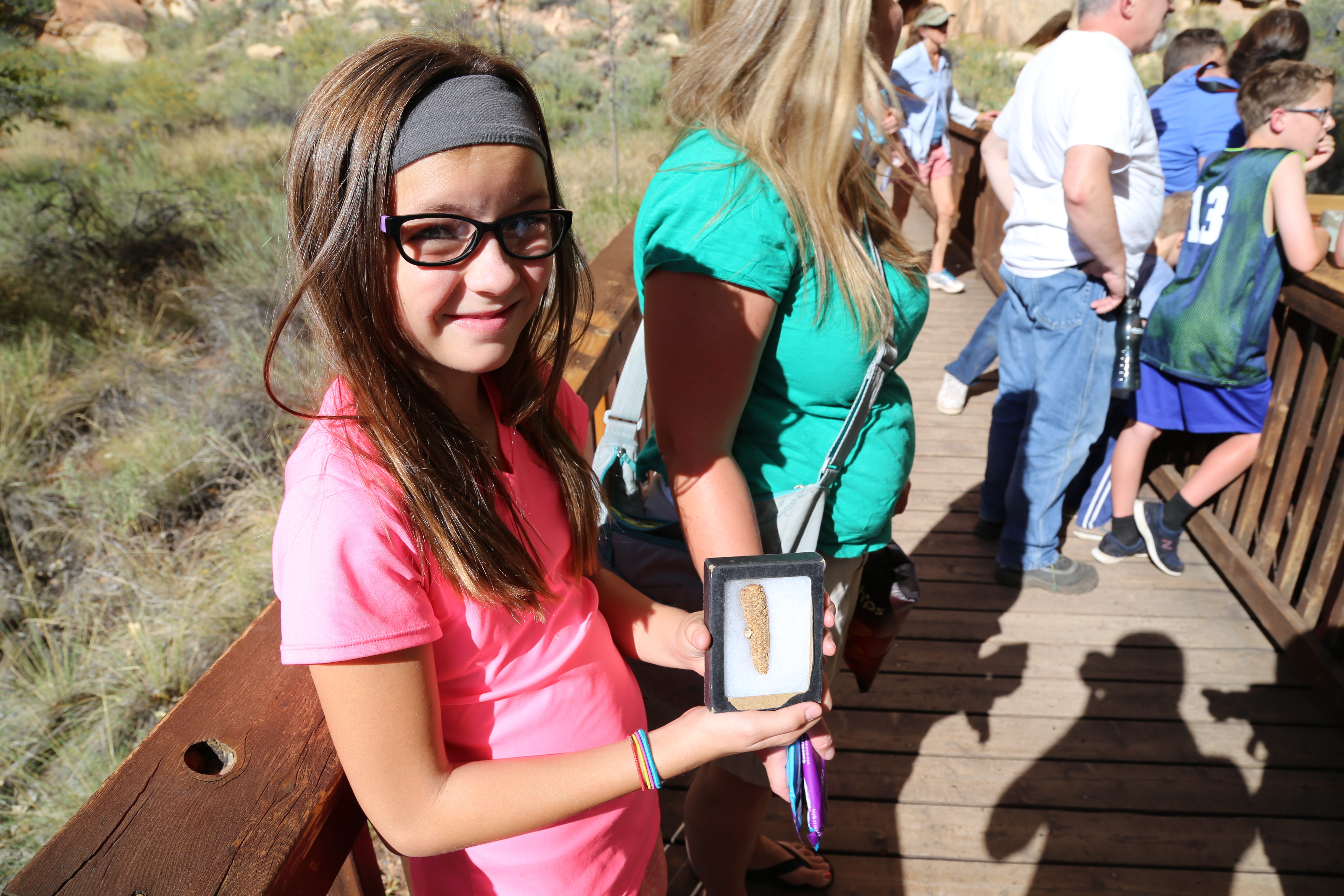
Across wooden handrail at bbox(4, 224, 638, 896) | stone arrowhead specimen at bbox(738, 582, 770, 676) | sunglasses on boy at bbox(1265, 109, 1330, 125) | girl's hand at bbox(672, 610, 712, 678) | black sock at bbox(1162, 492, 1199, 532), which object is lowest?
black sock at bbox(1162, 492, 1199, 532)

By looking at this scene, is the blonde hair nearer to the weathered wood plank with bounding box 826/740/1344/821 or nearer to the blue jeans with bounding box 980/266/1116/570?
the weathered wood plank with bounding box 826/740/1344/821

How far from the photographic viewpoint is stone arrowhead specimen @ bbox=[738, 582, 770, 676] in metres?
0.98

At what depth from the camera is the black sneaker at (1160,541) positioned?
319cm

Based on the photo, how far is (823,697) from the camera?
116 cm

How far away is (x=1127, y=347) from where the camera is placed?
2822mm

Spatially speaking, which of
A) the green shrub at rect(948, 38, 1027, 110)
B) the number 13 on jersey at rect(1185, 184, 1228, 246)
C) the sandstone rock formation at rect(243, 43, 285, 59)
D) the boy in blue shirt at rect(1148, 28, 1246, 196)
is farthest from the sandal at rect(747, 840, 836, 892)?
the sandstone rock formation at rect(243, 43, 285, 59)

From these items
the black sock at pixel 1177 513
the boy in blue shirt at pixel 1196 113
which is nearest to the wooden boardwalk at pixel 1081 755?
the black sock at pixel 1177 513

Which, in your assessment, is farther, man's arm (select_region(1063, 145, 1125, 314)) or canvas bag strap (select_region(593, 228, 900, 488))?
man's arm (select_region(1063, 145, 1125, 314))

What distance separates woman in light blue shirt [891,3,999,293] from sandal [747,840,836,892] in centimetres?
399

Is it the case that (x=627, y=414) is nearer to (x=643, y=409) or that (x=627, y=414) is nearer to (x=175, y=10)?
(x=643, y=409)

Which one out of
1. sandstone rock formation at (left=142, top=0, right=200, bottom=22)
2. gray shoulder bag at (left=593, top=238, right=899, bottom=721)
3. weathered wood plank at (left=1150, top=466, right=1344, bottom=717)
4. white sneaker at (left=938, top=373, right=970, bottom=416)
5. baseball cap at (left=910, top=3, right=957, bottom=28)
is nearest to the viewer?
gray shoulder bag at (left=593, top=238, right=899, bottom=721)

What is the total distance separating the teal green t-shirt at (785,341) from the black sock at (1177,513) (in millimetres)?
2245

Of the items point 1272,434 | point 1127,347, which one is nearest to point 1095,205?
point 1127,347

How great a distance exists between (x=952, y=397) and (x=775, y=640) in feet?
12.1
